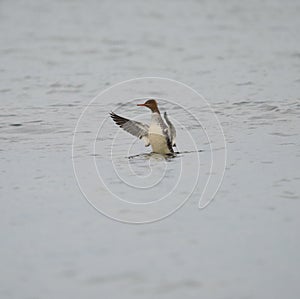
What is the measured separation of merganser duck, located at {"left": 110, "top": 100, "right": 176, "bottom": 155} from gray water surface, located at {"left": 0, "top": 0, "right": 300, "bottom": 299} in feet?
2.16

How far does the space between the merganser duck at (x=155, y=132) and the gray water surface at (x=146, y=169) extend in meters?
0.66

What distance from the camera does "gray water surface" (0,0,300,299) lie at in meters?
8.19

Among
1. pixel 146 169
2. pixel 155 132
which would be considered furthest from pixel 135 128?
pixel 146 169

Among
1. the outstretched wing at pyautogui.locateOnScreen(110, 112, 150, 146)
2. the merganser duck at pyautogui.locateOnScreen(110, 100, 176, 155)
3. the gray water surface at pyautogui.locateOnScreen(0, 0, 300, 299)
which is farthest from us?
the outstretched wing at pyautogui.locateOnScreen(110, 112, 150, 146)

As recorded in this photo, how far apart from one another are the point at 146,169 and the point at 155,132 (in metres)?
0.95

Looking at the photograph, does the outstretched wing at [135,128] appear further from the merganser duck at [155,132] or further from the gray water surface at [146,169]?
the gray water surface at [146,169]

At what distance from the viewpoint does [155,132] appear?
12.5 m

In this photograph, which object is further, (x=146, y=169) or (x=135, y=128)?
(x=135, y=128)

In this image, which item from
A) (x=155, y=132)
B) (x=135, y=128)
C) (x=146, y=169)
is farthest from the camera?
(x=135, y=128)

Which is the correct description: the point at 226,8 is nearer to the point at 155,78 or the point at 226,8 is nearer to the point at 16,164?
the point at 155,78

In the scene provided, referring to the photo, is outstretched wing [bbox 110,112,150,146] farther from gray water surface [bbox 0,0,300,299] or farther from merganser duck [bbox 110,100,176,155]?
gray water surface [bbox 0,0,300,299]

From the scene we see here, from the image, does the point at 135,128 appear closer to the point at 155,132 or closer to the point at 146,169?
the point at 155,132

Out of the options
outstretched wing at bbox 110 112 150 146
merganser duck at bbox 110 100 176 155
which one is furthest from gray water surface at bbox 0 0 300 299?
outstretched wing at bbox 110 112 150 146

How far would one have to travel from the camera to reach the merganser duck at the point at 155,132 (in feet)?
40.7
